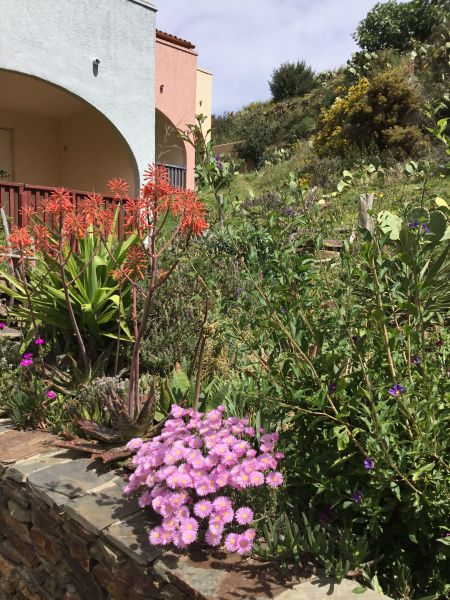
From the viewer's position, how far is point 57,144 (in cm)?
1274

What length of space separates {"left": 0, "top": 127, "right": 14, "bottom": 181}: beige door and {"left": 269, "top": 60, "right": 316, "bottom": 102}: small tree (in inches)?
751

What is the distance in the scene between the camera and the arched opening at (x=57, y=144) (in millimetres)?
10727

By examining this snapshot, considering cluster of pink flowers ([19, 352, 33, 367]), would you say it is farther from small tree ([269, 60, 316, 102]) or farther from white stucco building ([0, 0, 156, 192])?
small tree ([269, 60, 316, 102])

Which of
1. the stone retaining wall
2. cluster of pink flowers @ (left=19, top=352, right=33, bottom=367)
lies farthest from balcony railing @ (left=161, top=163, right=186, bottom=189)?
the stone retaining wall

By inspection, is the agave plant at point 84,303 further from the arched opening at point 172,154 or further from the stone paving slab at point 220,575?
the arched opening at point 172,154

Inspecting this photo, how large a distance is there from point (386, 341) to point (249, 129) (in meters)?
23.5

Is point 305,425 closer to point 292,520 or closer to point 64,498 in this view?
point 292,520

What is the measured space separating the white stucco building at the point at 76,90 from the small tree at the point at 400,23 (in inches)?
720

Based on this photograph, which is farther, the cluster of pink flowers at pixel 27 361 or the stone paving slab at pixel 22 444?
the cluster of pink flowers at pixel 27 361

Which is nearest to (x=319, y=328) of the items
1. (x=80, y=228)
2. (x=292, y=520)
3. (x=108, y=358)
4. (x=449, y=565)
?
(x=292, y=520)

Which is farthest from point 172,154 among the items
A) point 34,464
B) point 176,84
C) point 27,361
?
point 34,464

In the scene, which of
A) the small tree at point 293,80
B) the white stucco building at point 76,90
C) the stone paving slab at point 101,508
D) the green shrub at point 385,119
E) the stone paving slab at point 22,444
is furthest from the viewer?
the small tree at point 293,80

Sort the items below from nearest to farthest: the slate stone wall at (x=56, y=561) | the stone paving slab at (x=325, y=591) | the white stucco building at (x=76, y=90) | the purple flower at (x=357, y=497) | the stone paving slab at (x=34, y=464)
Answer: the stone paving slab at (x=325, y=591) < the purple flower at (x=357, y=497) < the slate stone wall at (x=56, y=561) < the stone paving slab at (x=34, y=464) < the white stucco building at (x=76, y=90)

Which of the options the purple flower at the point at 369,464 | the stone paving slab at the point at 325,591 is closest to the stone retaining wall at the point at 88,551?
the stone paving slab at the point at 325,591
